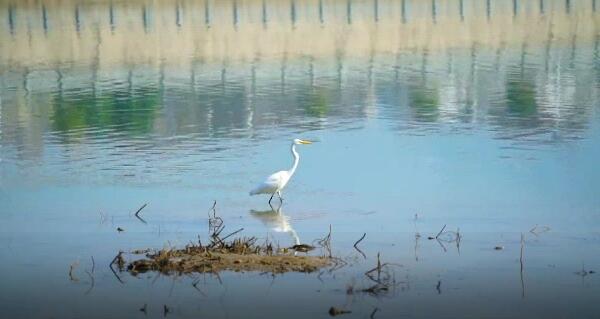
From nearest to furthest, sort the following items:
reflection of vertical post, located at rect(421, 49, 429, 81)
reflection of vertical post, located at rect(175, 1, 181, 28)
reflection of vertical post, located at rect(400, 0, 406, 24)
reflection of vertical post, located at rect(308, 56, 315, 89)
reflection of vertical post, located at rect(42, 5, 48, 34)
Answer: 1. reflection of vertical post, located at rect(308, 56, 315, 89)
2. reflection of vertical post, located at rect(421, 49, 429, 81)
3. reflection of vertical post, located at rect(400, 0, 406, 24)
4. reflection of vertical post, located at rect(42, 5, 48, 34)
5. reflection of vertical post, located at rect(175, 1, 181, 28)

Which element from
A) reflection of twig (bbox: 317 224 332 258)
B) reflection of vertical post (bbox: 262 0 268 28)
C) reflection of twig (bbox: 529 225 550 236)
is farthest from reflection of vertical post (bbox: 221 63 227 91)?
reflection of twig (bbox: 317 224 332 258)

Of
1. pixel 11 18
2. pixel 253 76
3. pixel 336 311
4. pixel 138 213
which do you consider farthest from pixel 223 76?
pixel 336 311

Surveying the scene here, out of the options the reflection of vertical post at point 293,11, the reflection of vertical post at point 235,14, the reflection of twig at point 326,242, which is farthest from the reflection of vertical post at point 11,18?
the reflection of twig at point 326,242

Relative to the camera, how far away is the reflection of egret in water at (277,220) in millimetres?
15438

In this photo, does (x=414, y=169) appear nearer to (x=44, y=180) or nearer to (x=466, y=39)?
(x=44, y=180)

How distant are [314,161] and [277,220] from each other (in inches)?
201

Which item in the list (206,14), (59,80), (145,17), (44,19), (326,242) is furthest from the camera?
(44,19)

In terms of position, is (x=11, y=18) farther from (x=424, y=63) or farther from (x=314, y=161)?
(x=314, y=161)

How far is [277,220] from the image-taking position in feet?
53.2

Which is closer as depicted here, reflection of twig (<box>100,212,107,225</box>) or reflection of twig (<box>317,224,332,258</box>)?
reflection of twig (<box>317,224,332,258</box>)

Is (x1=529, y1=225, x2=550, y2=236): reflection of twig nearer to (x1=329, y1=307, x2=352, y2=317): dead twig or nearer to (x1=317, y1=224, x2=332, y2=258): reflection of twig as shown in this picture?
(x1=317, y1=224, x2=332, y2=258): reflection of twig

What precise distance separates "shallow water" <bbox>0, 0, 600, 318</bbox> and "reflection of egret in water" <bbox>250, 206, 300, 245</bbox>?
0.06 metres

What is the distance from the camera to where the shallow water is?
12.4 metres

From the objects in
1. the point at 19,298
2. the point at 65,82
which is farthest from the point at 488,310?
the point at 65,82
